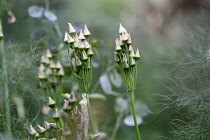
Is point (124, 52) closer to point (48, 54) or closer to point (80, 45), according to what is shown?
point (80, 45)

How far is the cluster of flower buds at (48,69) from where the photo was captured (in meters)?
0.70

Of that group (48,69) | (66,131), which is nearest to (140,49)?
(48,69)

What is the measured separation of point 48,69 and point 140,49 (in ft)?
2.14

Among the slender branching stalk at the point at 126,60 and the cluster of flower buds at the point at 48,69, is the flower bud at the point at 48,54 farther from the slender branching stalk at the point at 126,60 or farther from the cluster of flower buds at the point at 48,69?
the slender branching stalk at the point at 126,60

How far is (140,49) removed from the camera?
134 cm

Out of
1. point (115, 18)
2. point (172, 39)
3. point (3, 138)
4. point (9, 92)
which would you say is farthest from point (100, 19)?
point (3, 138)

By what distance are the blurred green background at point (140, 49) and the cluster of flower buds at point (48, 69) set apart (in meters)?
0.02

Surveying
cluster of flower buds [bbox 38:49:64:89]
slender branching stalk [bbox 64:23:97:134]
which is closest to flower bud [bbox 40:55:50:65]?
cluster of flower buds [bbox 38:49:64:89]

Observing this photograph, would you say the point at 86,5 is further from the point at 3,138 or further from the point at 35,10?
the point at 3,138

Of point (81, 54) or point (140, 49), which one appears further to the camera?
point (140, 49)

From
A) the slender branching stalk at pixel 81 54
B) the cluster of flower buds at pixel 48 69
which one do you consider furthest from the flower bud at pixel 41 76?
the slender branching stalk at pixel 81 54

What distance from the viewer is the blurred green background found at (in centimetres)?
75

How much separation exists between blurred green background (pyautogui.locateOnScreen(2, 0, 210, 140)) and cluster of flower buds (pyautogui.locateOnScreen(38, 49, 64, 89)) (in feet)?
0.08

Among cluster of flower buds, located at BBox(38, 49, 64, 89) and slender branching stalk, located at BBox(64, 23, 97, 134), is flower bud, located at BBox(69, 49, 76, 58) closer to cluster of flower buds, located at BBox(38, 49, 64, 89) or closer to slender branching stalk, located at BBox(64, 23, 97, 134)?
slender branching stalk, located at BBox(64, 23, 97, 134)
